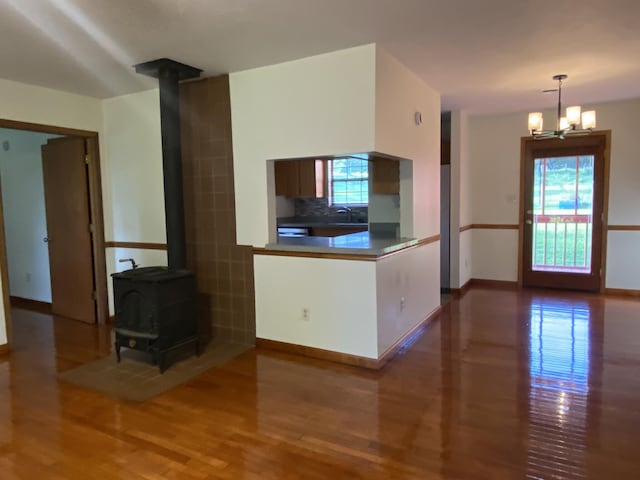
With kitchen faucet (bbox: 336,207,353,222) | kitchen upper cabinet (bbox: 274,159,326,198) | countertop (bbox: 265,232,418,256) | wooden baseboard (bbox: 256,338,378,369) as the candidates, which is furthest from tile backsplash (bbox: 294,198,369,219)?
wooden baseboard (bbox: 256,338,378,369)

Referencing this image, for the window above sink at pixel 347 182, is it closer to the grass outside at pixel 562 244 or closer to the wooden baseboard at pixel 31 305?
the grass outside at pixel 562 244

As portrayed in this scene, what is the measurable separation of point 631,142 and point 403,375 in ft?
14.9

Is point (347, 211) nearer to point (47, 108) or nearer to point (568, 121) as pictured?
point (568, 121)

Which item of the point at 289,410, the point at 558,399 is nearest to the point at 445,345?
the point at 558,399

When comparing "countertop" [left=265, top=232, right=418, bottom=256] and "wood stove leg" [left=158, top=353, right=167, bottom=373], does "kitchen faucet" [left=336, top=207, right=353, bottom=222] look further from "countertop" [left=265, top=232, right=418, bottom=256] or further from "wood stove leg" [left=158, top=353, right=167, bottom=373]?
"wood stove leg" [left=158, top=353, right=167, bottom=373]

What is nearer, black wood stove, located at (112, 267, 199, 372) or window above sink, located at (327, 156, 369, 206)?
black wood stove, located at (112, 267, 199, 372)

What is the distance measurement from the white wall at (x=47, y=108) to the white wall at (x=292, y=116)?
1.79 m

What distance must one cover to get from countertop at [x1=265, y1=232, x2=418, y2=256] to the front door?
2.98 m

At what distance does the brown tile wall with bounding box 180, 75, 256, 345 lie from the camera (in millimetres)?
3875

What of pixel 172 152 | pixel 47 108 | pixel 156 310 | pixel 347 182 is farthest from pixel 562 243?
pixel 47 108

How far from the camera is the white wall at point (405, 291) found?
341 cm

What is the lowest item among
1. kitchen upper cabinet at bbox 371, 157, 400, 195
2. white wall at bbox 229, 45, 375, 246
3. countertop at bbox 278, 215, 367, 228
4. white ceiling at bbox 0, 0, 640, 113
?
countertop at bbox 278, 215, 367, 228

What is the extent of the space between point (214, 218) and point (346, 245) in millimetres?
1287

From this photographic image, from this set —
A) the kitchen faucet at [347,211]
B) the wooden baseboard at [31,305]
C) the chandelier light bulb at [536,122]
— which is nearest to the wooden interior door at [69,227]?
the wooden baseboard at [31,305]
